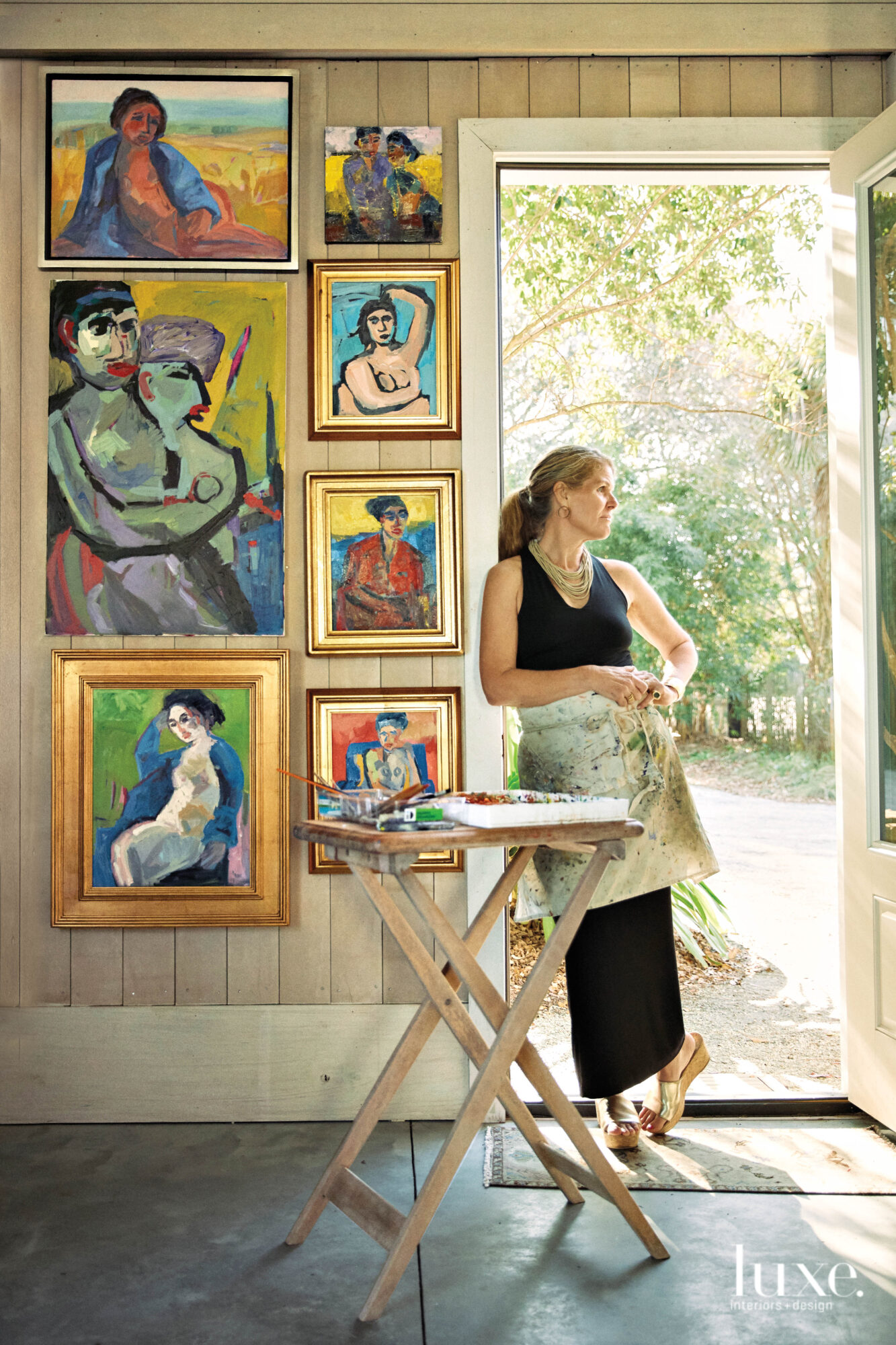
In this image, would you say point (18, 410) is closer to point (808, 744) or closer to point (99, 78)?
point (99, 78)

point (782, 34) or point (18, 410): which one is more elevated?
point (782, 34)

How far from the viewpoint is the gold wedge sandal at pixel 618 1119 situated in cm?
282

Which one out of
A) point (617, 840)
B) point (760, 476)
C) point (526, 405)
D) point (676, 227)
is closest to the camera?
point (617, 840)

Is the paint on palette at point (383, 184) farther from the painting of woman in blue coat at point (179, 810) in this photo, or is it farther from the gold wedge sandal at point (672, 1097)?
the gold wedge sandal at point (672, 1097)

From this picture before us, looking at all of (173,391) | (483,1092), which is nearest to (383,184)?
(173,391)

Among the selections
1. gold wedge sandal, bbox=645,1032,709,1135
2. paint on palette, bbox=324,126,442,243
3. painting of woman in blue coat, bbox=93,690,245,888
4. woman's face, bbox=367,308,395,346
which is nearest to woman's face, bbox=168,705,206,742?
painting of woman in blue coat, bbox=93,690,245,888

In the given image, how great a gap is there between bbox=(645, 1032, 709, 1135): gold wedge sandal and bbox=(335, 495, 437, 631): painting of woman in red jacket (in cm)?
147

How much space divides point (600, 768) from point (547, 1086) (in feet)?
2.89

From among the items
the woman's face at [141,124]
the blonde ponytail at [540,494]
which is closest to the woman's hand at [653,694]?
the blonde ponytail at [540,494]

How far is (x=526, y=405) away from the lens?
26.6 ft

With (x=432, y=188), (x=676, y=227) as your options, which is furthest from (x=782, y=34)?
(x=676, y=227)

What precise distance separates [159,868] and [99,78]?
2386 mm

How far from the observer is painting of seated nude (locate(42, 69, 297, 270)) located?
3119mm

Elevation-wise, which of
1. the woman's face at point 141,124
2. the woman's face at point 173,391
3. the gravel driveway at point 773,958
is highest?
the woman's face at point 141,124
